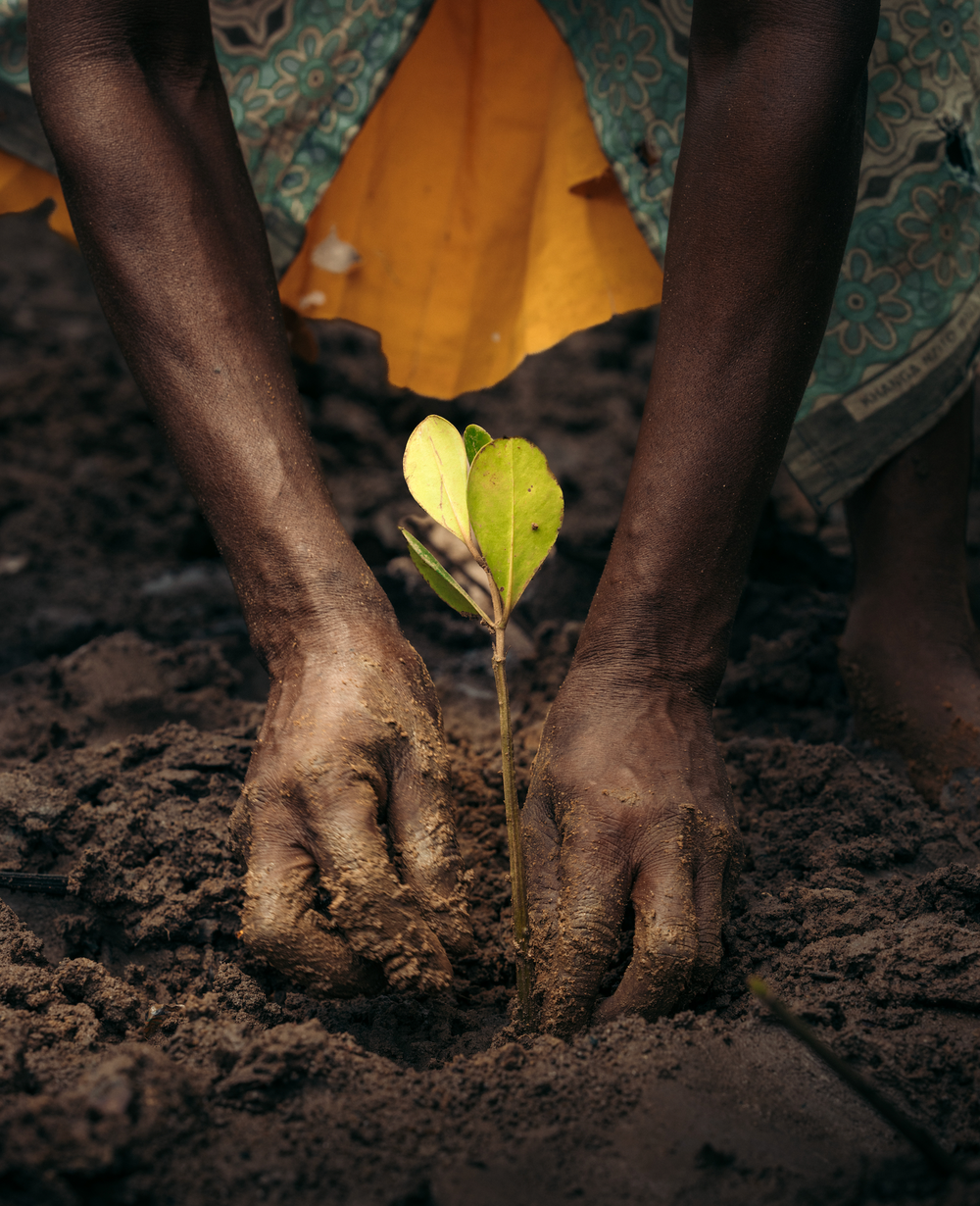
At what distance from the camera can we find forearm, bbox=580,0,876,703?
1061 millimetres

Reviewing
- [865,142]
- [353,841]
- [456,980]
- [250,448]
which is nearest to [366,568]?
[250,448]

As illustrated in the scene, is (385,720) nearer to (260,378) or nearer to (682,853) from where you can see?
(682,853)

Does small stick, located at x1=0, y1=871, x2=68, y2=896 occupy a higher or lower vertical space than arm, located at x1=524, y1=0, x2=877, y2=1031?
lower

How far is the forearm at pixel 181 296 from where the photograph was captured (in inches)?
44.0

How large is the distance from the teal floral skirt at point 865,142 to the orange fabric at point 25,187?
0.15 ft

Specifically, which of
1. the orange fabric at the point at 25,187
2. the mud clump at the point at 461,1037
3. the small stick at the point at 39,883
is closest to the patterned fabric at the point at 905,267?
the mud clump at the point at 461,1037

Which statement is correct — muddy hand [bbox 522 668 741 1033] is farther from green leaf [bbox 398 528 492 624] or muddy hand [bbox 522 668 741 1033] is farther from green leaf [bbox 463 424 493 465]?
green leaf [bbox 463 424 493 465]

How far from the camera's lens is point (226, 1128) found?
0.80 m

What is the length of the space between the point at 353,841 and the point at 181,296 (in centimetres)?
68

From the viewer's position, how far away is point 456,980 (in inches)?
43.1

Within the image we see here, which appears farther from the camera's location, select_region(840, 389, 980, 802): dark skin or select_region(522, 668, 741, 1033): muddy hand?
select_region(840, 389, 980, 802): dark skin

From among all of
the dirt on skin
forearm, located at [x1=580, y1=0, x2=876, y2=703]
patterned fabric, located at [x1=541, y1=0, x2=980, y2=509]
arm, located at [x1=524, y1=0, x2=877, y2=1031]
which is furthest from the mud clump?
patterned fabric, located at [x1=541, y1=0, x2=980, y2=509]

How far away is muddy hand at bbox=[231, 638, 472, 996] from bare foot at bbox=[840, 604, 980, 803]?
2.55ft

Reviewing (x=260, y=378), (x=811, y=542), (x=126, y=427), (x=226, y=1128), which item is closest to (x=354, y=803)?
(x=226, y=1128)
